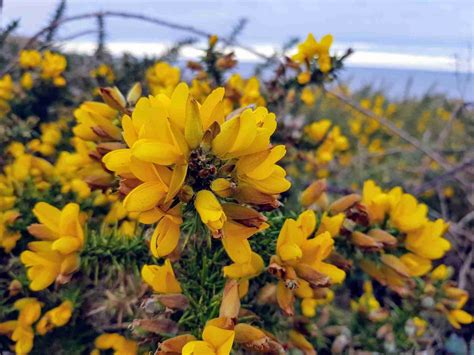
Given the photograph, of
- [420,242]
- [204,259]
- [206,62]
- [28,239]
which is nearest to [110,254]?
[204,259]

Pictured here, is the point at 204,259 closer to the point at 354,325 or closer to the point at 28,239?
the point at 28,239

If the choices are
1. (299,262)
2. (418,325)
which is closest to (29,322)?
(299,262)

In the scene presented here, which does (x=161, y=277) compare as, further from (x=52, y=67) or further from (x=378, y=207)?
(x=52, y=67)

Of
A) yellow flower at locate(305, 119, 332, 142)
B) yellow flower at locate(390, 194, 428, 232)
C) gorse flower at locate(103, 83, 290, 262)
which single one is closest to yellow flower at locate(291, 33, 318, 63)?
yellow flower at locate(305, 119, 332, 142)

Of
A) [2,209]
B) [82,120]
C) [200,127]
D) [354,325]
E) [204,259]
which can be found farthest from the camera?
[354,325]

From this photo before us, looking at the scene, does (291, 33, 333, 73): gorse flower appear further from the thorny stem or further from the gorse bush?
the thorny stem


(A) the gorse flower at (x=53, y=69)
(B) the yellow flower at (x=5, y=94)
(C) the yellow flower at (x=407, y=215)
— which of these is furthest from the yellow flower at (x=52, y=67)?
(C) the yellow flower at (x=407, y=215)
